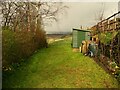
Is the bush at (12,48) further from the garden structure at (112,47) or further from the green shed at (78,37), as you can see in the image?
the green shed at (78,37)

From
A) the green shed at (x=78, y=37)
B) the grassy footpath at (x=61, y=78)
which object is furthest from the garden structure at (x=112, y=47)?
the green shed at (x=78, y=37)

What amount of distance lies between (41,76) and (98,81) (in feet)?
7.33

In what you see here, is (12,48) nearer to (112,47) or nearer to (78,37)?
(112,47)

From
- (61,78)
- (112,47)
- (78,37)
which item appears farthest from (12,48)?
(78,37)

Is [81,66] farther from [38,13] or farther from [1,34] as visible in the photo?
[38,13]

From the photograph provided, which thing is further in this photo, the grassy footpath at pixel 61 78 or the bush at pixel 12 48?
the bush at pixel 12 48

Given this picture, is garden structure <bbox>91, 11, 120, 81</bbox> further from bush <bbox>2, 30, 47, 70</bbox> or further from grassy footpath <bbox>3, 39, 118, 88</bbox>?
bush <bbox>2, 30, 47, 70</bbox>

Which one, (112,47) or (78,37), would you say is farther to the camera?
(78,37)

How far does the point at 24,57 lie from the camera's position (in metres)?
12.9

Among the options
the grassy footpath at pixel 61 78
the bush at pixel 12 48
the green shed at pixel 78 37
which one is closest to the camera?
the grassy footpath at pixel 61 78

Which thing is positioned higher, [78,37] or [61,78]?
[78,37]

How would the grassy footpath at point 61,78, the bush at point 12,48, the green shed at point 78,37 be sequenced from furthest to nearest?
the green shed at point 78,37 → the bush at point 12,48 → the grassy footpath at point 61,78

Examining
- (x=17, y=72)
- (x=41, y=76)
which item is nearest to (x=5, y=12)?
(x=17, y=72)

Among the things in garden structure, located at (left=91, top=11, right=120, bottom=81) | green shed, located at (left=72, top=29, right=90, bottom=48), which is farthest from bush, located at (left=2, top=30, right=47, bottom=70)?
green shed, located at (left=72, top=29, right=90, bottom=48)
